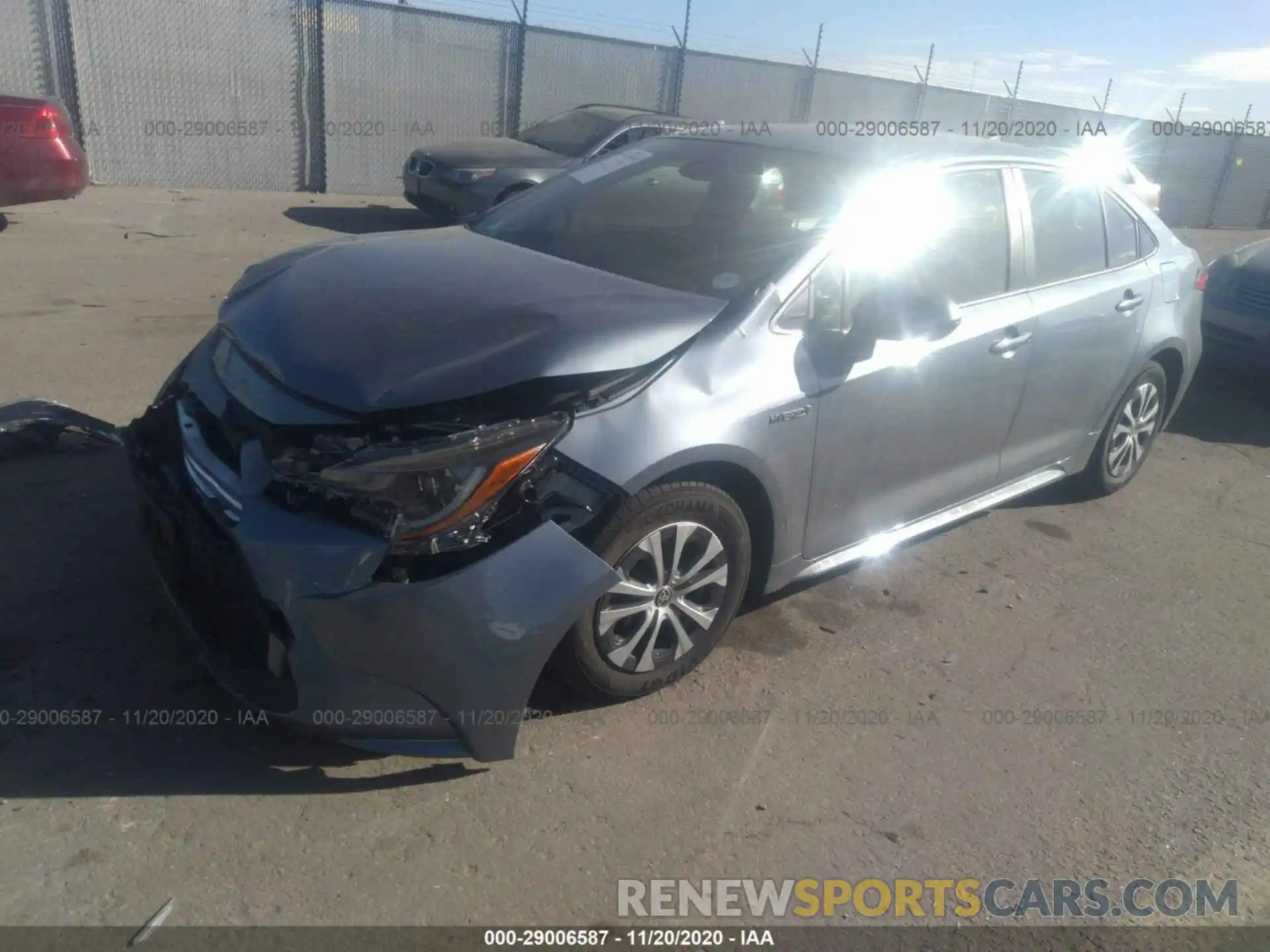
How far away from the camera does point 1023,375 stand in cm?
430

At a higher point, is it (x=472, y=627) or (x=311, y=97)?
(x=311, y=97)

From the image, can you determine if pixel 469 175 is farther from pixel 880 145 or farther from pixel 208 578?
pixel 208 578

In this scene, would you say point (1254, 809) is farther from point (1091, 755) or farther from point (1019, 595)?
point (1019, 595)

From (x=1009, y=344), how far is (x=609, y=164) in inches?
74.3

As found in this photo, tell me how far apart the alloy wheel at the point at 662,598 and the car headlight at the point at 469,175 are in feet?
28.6

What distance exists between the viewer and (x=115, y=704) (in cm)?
306

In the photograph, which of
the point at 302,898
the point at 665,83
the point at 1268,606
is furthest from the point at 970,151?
Answer: the point at 665,83

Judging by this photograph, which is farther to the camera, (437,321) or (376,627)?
(437,321)

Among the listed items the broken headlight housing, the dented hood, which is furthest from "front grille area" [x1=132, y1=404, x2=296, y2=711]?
the dented hood

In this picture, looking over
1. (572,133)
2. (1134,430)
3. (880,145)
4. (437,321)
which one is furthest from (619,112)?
(437,321)

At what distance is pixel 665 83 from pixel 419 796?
16.8 meters

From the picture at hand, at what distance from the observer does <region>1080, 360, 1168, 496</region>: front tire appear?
5.18 metres

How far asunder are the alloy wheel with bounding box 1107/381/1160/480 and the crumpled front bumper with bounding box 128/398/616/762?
11.5ft

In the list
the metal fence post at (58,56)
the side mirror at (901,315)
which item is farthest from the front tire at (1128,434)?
the metal fence post at (58,56)
